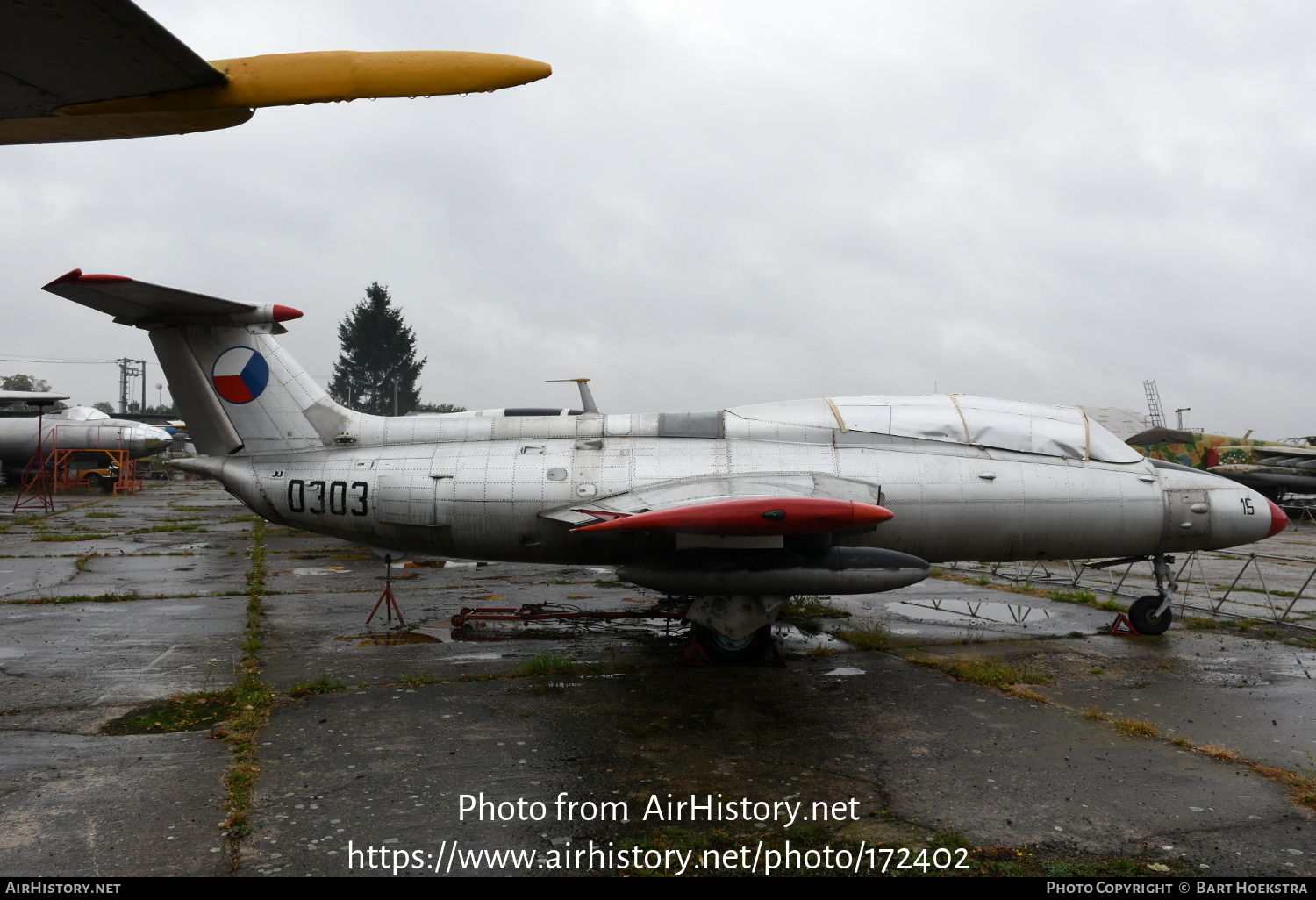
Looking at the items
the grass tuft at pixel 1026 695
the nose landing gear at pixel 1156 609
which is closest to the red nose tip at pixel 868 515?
the grass tuft at pixel 1026 695

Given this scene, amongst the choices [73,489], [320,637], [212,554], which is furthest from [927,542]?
[73,489]

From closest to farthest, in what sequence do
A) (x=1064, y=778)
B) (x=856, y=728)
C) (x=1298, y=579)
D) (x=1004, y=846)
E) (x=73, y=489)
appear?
(x=1004, y=846)
(x=1064, y=778)
(x=856, y=728)
(x=1298, y=579)
(x=73, y=489)

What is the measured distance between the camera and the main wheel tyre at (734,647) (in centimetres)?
780

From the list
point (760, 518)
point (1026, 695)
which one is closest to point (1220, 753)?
point (1026, 695)

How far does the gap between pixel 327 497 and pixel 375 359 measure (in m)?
64.4

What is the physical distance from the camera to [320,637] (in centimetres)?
909

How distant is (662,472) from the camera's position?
26.1ft

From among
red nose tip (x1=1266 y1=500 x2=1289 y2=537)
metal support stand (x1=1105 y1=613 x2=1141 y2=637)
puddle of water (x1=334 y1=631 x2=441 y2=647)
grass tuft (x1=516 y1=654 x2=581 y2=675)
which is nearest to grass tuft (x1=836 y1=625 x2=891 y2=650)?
metal support stand (x1=1105 y1=613 x2=1141 y2=637)

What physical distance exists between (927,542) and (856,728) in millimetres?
2703

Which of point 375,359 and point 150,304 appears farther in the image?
point 375,359

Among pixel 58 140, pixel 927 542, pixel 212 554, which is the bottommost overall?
pixel 212 554

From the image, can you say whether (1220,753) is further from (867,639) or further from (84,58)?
(84,58)

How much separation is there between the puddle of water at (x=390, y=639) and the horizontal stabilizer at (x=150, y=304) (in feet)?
12.9
